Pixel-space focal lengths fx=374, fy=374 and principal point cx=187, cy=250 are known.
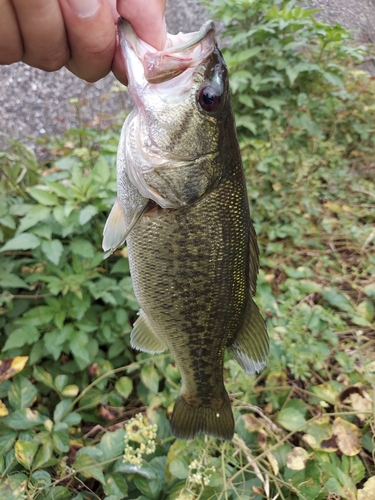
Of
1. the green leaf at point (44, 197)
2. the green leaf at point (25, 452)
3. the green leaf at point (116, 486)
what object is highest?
the green leaf at point (44, 197)

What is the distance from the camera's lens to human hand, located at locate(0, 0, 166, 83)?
1.03m

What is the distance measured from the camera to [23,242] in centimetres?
177

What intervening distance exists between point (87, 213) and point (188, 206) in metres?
0.83

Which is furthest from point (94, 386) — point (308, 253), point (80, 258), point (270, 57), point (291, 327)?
point (270, 57)

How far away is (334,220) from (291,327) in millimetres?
1436

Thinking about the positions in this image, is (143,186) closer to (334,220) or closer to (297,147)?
(334,220)

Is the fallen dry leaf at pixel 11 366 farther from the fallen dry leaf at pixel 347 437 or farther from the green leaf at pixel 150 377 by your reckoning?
the fallen dry leaf at pixel 347 437

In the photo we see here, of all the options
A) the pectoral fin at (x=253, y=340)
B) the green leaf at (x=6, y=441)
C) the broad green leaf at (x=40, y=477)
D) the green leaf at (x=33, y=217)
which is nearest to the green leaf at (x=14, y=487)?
the broad green leaf at (x=40, y=477)

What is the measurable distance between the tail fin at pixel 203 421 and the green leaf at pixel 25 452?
0.55 m

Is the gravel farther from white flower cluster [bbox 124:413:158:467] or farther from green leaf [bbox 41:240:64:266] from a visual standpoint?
white flower cluster [bbox 124:413:158:467]

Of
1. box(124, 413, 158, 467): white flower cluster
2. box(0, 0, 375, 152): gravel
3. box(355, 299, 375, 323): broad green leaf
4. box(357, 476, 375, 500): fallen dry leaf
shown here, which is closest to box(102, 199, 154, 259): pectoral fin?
box(124, 413, 158, 467): white flower cluster

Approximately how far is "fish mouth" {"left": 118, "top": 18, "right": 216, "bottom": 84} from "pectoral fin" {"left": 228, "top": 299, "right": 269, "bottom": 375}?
2.66 feet

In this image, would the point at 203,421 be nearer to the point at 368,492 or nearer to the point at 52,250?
the point at 368,492

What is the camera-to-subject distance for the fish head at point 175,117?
1.06 m
